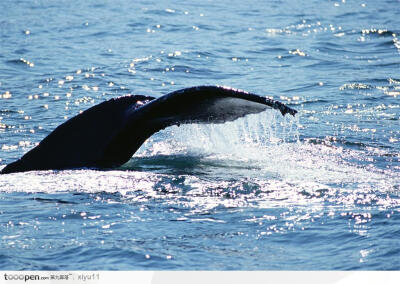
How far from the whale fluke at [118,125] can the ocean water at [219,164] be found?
0.57 feet

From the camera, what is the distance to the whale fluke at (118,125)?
26.2ft

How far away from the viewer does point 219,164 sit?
9.45 meters

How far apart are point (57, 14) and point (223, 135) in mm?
16248

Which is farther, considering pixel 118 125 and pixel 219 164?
pixel 219 164

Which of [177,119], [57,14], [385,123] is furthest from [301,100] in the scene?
[57,14]

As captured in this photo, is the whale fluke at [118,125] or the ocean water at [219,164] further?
the whale fluke at [118,125]

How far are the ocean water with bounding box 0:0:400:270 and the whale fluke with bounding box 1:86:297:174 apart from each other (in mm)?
174

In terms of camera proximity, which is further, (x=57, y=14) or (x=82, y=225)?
(x=57, y=14)

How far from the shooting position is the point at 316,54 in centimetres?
1916

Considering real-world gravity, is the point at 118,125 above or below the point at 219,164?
above

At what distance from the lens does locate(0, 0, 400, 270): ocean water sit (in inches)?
269

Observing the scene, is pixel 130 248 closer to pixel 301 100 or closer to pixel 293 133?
pixel 293 133

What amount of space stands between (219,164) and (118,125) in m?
1.47

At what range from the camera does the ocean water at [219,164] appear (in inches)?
269
